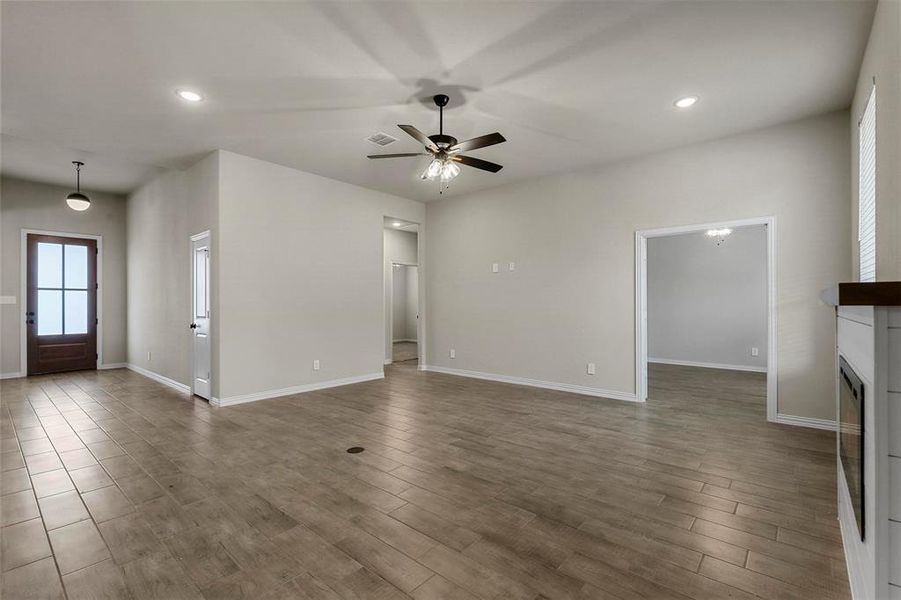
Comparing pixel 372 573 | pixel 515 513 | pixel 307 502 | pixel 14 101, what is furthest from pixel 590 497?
pixel 14 101

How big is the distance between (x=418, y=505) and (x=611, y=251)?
161 inches

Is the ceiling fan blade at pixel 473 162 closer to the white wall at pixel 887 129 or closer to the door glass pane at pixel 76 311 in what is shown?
the white wall at pixel 887 129

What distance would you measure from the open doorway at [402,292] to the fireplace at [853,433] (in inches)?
236

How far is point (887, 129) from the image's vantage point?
2336 millimetres

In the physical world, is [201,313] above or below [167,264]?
below

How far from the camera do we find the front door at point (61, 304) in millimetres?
6875

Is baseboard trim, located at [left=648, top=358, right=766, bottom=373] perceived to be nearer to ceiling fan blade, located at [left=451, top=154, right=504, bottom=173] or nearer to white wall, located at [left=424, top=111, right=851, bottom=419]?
white wall, located at [left=424, top=111, right=851, bottom=419]

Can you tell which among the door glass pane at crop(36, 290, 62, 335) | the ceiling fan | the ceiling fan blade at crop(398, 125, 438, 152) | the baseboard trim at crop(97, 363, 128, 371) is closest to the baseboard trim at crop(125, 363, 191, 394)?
the baseboard trim at crop(97, 363, 128, 371)

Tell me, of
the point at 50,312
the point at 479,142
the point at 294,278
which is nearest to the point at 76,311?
the point at 50,312

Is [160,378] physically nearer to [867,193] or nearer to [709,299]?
[867,193]

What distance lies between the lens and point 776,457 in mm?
3238

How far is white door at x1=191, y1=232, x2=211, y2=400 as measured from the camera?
5109 mm

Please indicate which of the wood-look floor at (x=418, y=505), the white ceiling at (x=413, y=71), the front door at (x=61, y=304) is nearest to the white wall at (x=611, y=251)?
the white ceiling at (x=413, y=71)

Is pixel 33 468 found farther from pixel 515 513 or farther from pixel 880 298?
pixel 880 298
